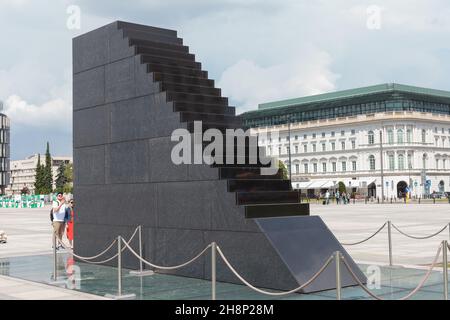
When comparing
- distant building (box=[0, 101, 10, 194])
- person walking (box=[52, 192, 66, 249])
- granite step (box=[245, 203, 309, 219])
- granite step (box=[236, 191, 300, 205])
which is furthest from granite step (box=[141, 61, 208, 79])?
distant building (box=[0, 101, 10, 194])

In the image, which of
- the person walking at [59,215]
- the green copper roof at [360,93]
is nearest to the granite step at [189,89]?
the person walking at [59,215]

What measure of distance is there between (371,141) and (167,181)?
97.7 meters

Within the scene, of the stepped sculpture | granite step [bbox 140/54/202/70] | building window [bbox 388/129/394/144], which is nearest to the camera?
the stepped sculpture

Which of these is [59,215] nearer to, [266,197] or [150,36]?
[150,36]

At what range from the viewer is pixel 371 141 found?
106125 mm

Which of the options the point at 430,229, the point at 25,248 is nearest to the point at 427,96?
the point at 430,229

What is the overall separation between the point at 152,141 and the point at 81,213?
351cm

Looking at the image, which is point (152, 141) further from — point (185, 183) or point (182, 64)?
point (182, 64)

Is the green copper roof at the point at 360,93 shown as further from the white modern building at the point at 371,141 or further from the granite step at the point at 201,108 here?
the granite step at the point at 201,108

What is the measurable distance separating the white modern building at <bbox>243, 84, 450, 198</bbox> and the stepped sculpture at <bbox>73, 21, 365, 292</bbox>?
8215 centimetres

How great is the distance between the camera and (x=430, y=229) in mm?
24047

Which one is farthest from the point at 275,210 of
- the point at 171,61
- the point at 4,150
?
the point at 4,150

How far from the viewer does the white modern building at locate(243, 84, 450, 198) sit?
102938 mm

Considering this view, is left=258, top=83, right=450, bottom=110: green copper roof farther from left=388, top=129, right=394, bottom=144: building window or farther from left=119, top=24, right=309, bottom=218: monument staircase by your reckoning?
left=119, top=24, right=309, bottom=218: monument staircase
